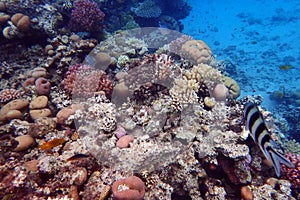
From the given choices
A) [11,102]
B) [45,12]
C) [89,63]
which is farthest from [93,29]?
[11,102]

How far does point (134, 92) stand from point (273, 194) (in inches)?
135

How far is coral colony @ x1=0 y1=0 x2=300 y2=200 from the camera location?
3.17 meters

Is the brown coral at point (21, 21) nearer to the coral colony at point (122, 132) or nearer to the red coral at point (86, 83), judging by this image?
the coral colony at point (122, 132)

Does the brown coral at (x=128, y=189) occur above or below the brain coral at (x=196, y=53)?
below

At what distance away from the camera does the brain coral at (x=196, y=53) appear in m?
6.59

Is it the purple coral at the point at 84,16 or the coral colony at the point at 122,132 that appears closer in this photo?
the coral colony at the point at 122,132

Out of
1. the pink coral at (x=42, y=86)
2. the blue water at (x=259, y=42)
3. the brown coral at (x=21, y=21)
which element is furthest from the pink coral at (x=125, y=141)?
the blue water at (x=259, y=42)

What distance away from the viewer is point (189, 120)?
4.32 meters

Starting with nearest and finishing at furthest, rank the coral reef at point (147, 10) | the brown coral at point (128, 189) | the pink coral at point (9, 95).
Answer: the brown coral at point (128, 189)
the pink coral at point (9, 95)
the coral reef at point (147, 10)

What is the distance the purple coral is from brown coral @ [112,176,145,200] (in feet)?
20.6

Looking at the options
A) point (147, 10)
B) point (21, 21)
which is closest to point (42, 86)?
point (21, 21)

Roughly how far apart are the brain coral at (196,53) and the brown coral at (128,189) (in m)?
4.64

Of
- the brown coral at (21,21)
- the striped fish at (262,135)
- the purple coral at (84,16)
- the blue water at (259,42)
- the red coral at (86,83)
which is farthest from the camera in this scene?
the blue water at (259,42)

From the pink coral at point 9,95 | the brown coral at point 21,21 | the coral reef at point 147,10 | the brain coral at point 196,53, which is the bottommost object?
the pink coral at point 9,95
